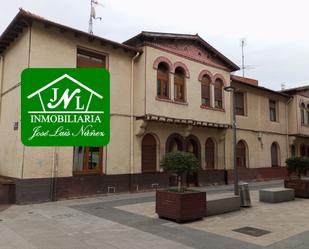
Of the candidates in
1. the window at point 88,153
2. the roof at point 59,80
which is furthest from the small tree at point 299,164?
the roof at point 59,80

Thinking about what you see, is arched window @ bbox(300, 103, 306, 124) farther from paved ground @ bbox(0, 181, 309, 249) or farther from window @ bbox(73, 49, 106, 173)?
window @ bbox(73, 49, 106, 173)

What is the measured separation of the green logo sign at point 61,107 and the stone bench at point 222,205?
4638 mm

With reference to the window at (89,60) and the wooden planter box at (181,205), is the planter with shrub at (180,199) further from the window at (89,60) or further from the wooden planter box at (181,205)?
the window at (89,60)

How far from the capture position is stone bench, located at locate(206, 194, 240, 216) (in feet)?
31.5

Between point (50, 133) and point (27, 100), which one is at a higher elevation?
point (27, 100)

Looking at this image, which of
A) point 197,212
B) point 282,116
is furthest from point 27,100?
point 282,116

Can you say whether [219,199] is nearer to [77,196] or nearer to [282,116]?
[77,196]

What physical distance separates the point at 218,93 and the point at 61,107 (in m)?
11.0

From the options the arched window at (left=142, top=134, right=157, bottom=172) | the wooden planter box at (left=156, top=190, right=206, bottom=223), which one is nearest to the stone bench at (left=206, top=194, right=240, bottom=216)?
the wooden planter box at (left=156, top=190, right=206, bottom=223)

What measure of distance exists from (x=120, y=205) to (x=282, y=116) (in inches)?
709

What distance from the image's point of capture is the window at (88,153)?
43.9 ft

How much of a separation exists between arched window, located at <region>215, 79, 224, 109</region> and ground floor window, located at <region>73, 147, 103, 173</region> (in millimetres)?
8131

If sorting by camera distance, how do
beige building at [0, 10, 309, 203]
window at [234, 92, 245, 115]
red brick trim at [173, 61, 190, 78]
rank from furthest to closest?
1. window at [234, 92, 245, 115]
2. red brick trim at [173, 61, 190, 78]
3. beige building at [0, 10, 309, 203]

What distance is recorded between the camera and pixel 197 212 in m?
8.89
